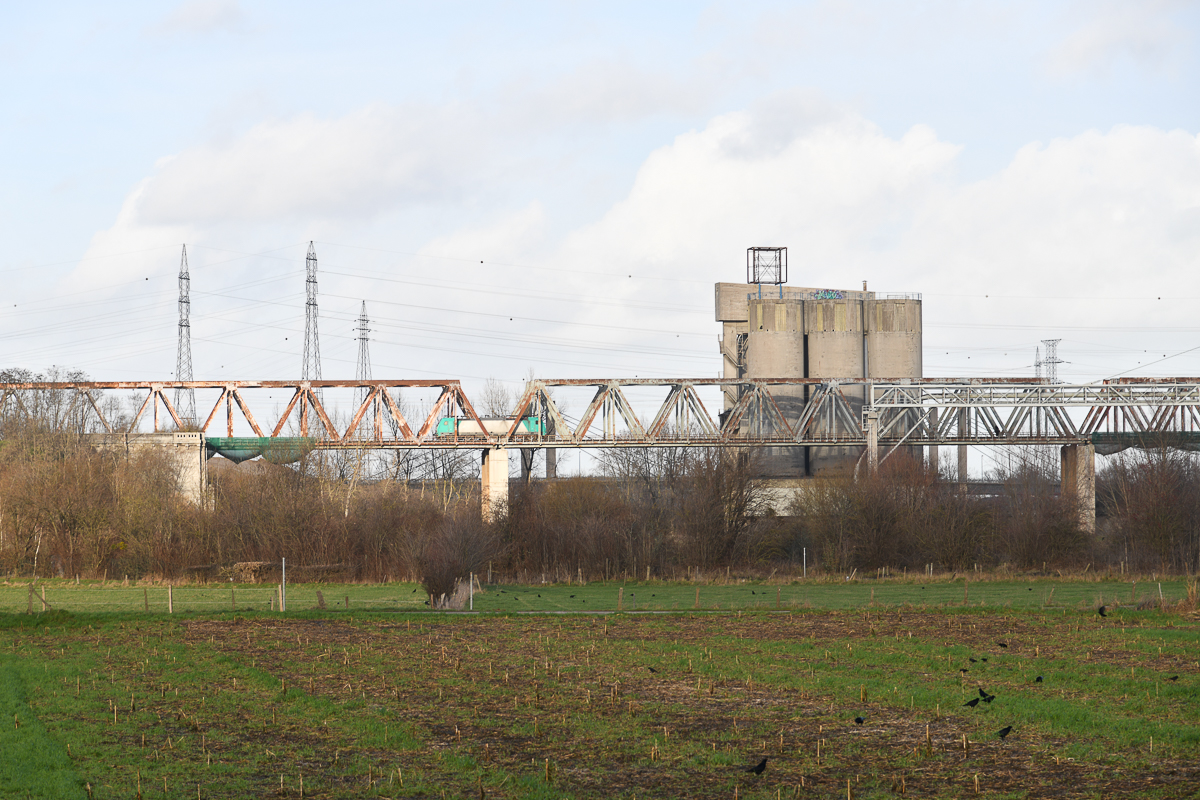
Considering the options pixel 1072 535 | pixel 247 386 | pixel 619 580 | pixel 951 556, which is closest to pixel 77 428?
pixel 247 386

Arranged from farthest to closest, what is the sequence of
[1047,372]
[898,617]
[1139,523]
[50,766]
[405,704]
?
1. [1047,372]
2. [1139,523]
3. [898,617]
4. [405,704]
5. [50,766]

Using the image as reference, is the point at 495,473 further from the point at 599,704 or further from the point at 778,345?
the point at 599,704

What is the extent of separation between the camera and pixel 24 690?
25156mm

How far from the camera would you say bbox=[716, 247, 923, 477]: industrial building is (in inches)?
4104

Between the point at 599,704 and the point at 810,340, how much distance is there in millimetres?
85931

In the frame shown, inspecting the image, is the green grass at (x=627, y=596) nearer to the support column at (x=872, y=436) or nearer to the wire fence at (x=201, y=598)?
the wire fence at (x=201, y=598)

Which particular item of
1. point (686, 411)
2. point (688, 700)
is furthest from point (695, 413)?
point (688, 700)

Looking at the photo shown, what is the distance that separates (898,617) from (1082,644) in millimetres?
8319

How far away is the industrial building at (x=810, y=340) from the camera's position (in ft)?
342

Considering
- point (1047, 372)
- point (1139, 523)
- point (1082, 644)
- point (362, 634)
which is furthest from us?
point (1047, 372)

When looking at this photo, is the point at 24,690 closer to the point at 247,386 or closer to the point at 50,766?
the point at 50,766

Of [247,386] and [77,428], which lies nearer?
[247,386]

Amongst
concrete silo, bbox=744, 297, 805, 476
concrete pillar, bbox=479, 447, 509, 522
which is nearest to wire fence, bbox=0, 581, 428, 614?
concrete pillar, bbox=479, 447, 509, 522

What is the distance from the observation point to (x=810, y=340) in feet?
350
